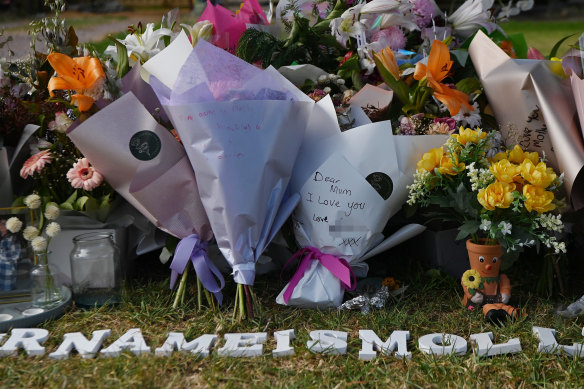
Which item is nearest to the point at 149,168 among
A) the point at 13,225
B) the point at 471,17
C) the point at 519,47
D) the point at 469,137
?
the point at 13,225

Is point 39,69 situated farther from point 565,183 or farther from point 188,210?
point 565,183

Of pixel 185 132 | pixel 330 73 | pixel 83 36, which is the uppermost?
pixel 83 36

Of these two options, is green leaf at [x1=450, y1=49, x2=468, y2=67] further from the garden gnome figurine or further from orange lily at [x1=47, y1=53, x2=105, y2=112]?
orange lily at [x1=47, y1=53, x2=105, y2=112]

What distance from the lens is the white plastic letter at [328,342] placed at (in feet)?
6.42

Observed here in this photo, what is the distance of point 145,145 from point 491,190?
1.05 metres

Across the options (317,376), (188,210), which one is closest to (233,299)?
(188,210)

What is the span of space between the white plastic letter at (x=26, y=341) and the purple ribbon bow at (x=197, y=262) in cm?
43

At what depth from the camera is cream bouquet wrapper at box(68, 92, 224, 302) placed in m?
2.14

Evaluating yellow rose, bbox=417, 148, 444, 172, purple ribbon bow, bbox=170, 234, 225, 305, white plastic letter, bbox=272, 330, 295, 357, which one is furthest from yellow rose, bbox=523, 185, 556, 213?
purple ribbon bow, bbox=170, 234, 225, 305

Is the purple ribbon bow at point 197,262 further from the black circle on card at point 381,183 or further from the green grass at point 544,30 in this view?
the green grass at point 544,30

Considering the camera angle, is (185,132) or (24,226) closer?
(185,132)

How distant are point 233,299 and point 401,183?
0.68m

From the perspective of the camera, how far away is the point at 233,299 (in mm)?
2346

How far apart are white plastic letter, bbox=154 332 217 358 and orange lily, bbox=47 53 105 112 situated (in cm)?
78
